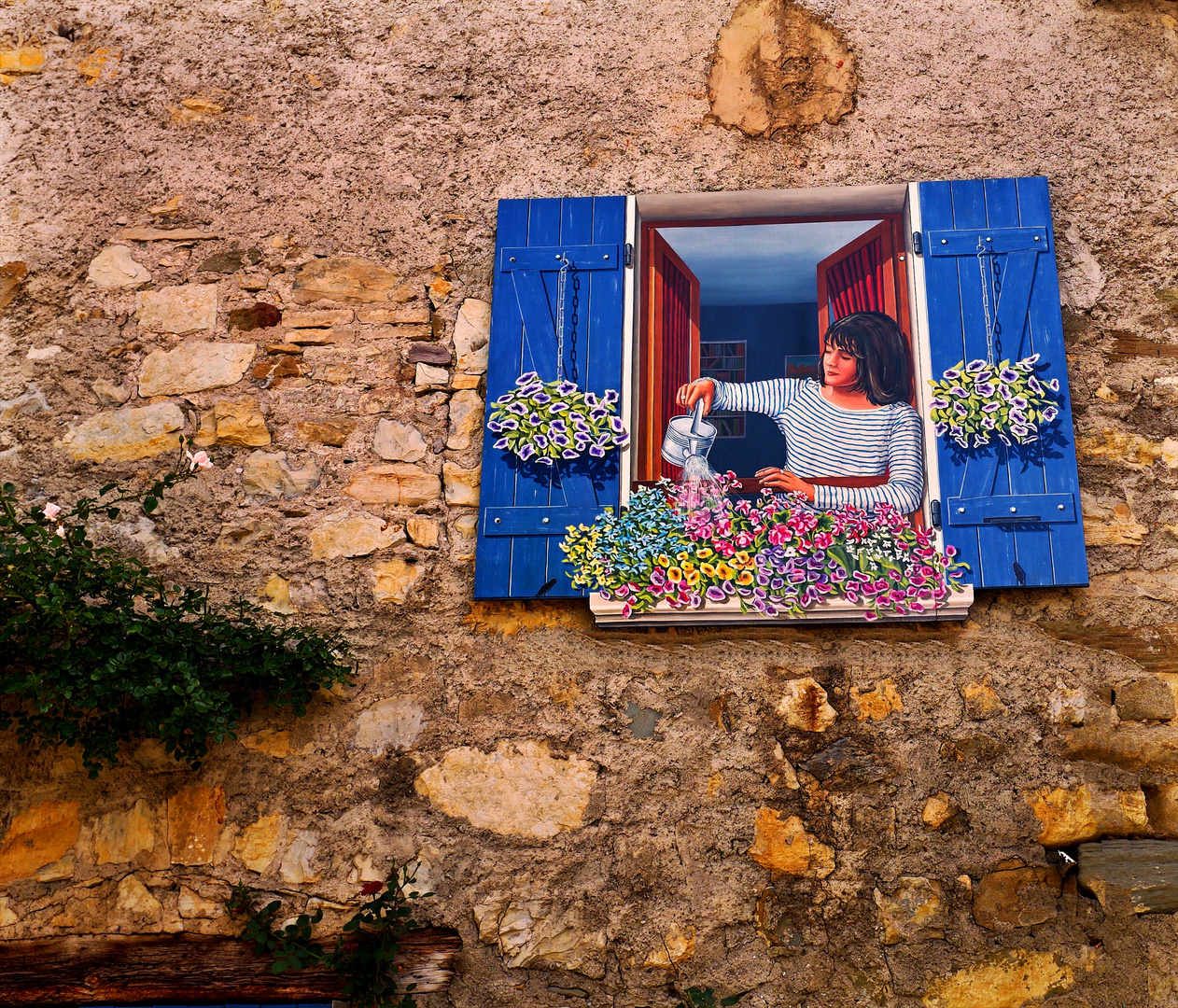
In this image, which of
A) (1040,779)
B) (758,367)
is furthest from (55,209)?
(1040,779)

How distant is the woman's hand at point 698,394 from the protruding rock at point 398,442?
82 centimetres

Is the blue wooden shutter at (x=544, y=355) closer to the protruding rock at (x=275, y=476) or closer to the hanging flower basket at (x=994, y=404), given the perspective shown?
the protruding rock at (x=275, y=476)

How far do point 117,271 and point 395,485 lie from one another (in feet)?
4.19

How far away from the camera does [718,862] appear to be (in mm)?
2770

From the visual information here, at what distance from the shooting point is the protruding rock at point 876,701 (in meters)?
2.87

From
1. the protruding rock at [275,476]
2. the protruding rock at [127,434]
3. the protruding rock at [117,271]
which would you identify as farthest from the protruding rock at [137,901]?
the protruding rock at [117,271]

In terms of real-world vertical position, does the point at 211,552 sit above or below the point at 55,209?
below

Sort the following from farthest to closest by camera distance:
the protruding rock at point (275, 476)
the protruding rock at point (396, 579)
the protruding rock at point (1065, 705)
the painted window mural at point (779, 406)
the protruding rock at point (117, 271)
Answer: the protruding rock at point (117, 271) → the protruding rock at point (275, 476) → the protruding rock at point (396, 579) → the painted window mural at point (779, 406) → the protruding rock at point (1065, 705)

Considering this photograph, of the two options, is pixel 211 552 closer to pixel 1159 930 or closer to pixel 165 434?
pixel 165 434

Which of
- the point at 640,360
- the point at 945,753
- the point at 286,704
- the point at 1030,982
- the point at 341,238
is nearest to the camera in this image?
the point at 1030,982

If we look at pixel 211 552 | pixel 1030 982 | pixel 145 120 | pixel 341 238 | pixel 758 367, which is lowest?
pixel 1030 982

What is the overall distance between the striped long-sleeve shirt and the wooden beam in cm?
167

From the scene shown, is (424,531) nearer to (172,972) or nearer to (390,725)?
(390,725)

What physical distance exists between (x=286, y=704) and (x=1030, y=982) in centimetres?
214
